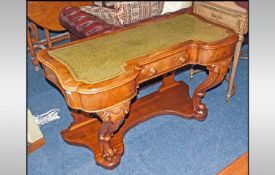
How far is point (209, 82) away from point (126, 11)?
1.01m

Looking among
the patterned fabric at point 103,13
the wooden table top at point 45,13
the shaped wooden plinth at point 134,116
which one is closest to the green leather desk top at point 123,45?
the patterned fabric at point 103,13

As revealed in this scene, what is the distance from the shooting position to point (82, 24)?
2711 millimetres

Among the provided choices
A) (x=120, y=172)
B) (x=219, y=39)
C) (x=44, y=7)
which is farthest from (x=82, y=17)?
(x=120, y=172)

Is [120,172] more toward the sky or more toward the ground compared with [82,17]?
more toward the ground

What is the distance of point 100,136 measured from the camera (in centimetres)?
232

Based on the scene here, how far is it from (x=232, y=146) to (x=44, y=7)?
2705mm

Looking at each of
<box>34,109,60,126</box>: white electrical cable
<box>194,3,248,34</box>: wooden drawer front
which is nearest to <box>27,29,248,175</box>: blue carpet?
<box>34,109,60,126</box>: white electrical cable

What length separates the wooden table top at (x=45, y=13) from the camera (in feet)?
11.4

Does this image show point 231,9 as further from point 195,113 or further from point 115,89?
point 115,89

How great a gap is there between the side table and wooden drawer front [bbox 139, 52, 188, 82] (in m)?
0.72

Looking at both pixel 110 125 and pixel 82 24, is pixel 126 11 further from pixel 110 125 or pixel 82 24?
pixel 110 125

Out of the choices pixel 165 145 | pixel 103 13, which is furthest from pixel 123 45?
pixel 165 145

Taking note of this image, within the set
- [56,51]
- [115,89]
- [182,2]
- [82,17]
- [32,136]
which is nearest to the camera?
[115,89]

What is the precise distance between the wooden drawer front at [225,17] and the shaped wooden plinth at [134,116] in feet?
2.68
